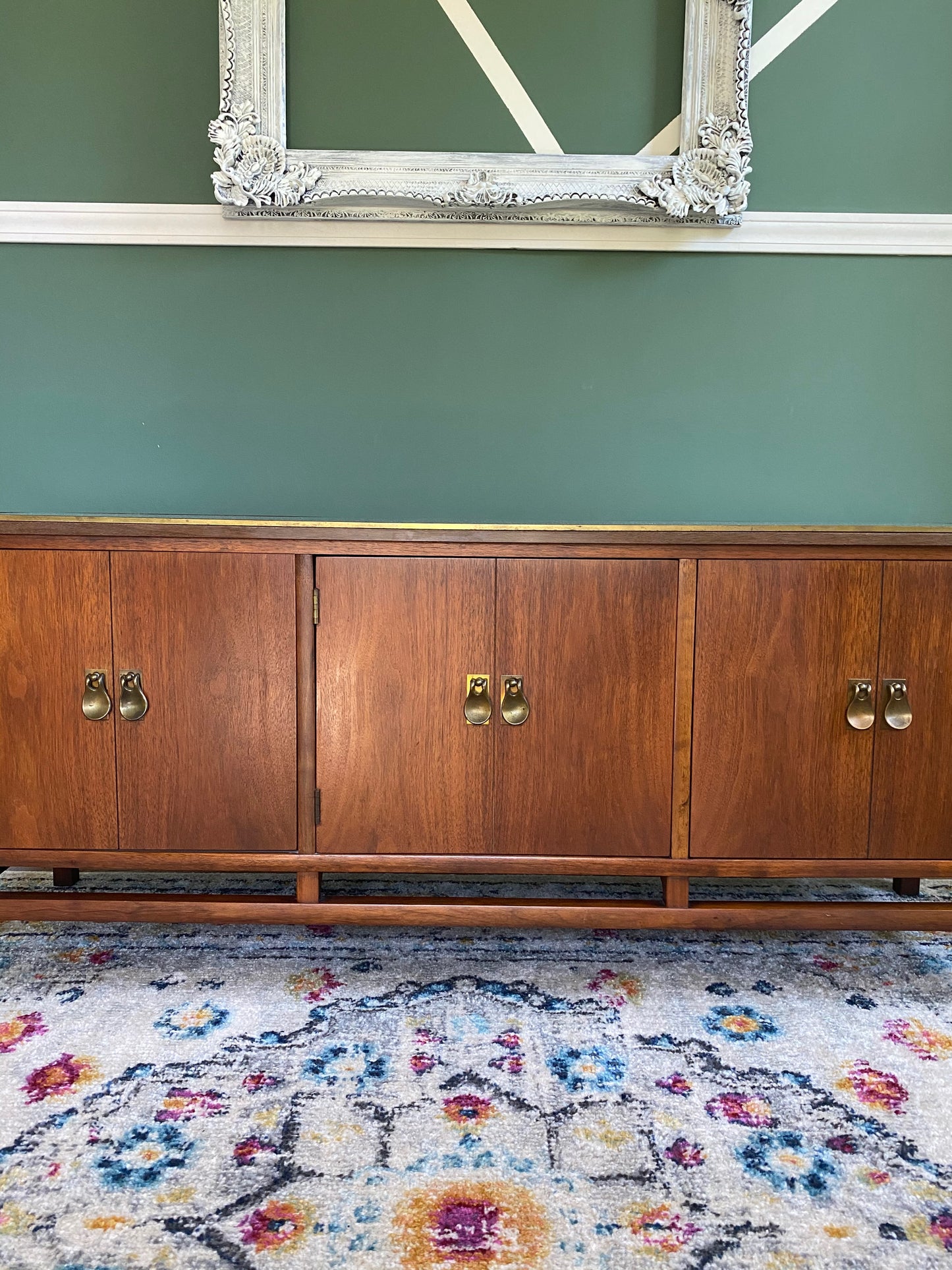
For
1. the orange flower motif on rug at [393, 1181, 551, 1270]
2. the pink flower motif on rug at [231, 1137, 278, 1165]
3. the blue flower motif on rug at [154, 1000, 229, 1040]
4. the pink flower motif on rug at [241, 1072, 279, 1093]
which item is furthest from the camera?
the blue flower motif on rug at [154, 1000, 229, 1040]

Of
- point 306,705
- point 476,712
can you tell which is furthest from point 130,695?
point 476,712

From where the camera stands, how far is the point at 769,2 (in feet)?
4.75

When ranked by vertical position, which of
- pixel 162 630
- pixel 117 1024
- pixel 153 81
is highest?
pixel 153 81

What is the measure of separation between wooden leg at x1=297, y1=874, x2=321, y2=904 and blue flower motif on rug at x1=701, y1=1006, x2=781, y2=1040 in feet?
1.83

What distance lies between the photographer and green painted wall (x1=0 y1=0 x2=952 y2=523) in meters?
1.45

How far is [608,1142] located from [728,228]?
151 centimetres

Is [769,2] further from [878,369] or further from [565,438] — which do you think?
[565,438]

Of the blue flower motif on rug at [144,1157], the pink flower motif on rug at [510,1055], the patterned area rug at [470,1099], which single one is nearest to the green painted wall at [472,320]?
the patterned area rug at [470,1099]

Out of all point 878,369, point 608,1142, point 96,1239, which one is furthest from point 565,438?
point 96,1239

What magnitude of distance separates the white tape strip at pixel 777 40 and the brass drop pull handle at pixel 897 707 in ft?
3.51

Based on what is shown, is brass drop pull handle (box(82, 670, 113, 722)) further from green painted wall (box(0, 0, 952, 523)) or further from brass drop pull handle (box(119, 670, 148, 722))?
green painted wall (box(0, 0, 952, 523))

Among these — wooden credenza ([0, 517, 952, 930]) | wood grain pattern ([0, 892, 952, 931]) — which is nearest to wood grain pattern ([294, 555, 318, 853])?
wooden credenza ([0, 517, 952, 930])

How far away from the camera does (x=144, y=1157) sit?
0.78m

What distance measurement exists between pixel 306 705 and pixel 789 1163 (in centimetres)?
77
